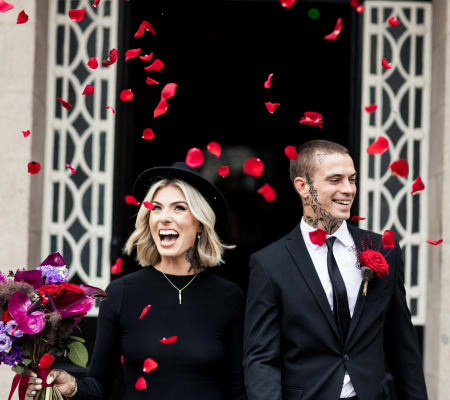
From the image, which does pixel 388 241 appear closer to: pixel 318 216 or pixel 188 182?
pixel 318 216

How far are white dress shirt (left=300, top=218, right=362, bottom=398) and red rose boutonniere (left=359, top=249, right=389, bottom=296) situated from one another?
68mm

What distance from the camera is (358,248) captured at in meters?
3.24

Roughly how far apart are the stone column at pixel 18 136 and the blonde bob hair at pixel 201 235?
1642mm

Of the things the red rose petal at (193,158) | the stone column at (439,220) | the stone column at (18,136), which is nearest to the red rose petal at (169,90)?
the red rose petal at (193,158)

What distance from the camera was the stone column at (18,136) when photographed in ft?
16.0

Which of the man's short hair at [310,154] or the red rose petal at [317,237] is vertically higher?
the man's short hair at [310,154]

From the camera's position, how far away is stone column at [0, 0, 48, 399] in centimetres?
488

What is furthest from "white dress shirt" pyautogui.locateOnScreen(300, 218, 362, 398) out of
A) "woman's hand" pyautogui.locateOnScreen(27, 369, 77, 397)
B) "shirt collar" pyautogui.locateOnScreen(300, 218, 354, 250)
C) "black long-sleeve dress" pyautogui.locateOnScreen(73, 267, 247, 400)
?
"woman's hand" pyautogui.locateOnScreen(27, 369, 77, 397)

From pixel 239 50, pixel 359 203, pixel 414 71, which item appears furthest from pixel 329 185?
pixel 239 50

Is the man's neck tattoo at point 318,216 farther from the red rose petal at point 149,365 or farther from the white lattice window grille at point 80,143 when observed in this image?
the white lattice window grille at point 80,143

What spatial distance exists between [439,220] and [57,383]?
10.8 feet

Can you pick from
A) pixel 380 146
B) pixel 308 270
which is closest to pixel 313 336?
pixel 308 270

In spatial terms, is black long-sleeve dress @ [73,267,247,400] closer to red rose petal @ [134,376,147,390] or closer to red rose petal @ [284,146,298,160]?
red rose petal @ [134,376,147,390]

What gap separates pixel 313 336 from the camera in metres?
3.03
